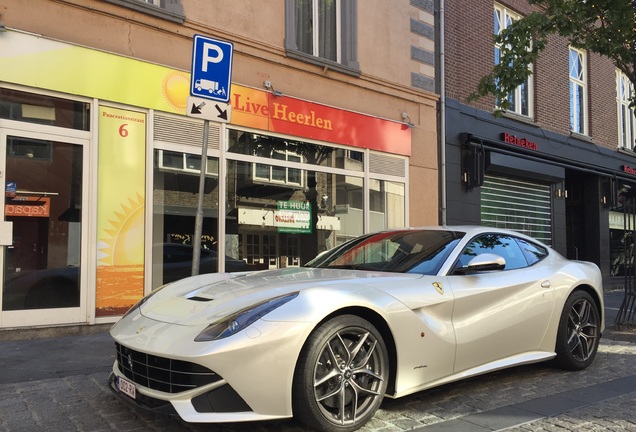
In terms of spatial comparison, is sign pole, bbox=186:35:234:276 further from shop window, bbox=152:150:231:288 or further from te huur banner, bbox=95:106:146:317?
shop window, bbox=152:150:231:288

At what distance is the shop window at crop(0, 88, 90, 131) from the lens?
6.38 m

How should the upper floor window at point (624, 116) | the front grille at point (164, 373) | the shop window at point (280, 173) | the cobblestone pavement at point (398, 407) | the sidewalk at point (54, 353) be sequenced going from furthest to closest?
the upper floor window at point (624, 116)
the shop window at point (280, 173)
the sidewalk at point (54, 353)
the cobblestone pavement at point (398, 407)
the front grille at point (164, 373)

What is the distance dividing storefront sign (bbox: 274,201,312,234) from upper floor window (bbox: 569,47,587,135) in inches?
401

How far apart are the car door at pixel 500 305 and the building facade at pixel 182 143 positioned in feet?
7.91

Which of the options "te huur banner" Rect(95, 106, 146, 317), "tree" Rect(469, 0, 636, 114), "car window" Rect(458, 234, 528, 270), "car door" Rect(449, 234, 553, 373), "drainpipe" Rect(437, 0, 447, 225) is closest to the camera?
"car door" Rect(449, 234, 553, 373)

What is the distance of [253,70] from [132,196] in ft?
9.58

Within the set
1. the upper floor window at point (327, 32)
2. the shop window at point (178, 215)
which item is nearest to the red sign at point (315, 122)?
the upper floor window at point (327, 32)

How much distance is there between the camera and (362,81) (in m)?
10.2

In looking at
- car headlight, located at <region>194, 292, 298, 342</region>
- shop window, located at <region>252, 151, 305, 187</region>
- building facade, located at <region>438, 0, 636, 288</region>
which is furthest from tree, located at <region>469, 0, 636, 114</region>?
car headlight, located at <region>194, 292, 298, 342</region>

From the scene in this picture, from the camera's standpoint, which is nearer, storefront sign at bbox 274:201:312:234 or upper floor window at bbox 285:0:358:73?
storefront sign at bbox 274:201:312:234

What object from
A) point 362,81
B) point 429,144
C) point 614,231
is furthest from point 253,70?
point 614,231

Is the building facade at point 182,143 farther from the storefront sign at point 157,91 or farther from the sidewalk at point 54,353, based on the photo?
the sidewalk at point 54,353

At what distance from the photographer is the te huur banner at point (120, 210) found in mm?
6926

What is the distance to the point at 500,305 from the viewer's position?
4227 mm
